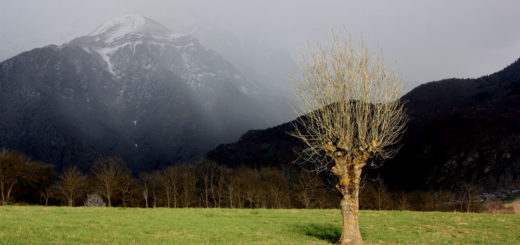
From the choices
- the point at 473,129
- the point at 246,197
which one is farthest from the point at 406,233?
the point at 473,129

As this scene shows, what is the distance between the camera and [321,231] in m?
23.9

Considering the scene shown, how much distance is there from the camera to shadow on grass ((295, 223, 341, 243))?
21.5 m

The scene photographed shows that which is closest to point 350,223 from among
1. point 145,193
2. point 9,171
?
point 145,193

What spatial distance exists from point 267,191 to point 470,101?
154329mm

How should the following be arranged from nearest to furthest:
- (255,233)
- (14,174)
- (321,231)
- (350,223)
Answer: (350,223) → (255,233) → (321,231) → (14,174)

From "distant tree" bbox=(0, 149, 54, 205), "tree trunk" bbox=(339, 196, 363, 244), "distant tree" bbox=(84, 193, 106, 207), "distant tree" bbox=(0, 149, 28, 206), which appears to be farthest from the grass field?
"distant tree" bbox=(0, 149, 28, 206)

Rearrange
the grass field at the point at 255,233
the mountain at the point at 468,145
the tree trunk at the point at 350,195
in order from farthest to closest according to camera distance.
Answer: the mountain at the point at 468,145 → the tree trunk at the point at 350,195 → the grass field at the point at 255,233

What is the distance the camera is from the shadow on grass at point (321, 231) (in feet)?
70.7

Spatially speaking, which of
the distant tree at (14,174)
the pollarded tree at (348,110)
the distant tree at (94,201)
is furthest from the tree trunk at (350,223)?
the distant tree at (94,201)

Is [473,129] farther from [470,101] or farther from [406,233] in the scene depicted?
[406,233]

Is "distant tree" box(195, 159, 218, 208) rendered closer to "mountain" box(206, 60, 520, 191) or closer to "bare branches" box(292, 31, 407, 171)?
"mountain" box(206, 60, 520, 191)

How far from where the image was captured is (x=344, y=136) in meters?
18.2

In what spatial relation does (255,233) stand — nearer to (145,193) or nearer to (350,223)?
(350,223)

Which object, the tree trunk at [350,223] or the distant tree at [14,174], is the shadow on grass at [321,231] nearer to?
the tree trunk at [350,223]
